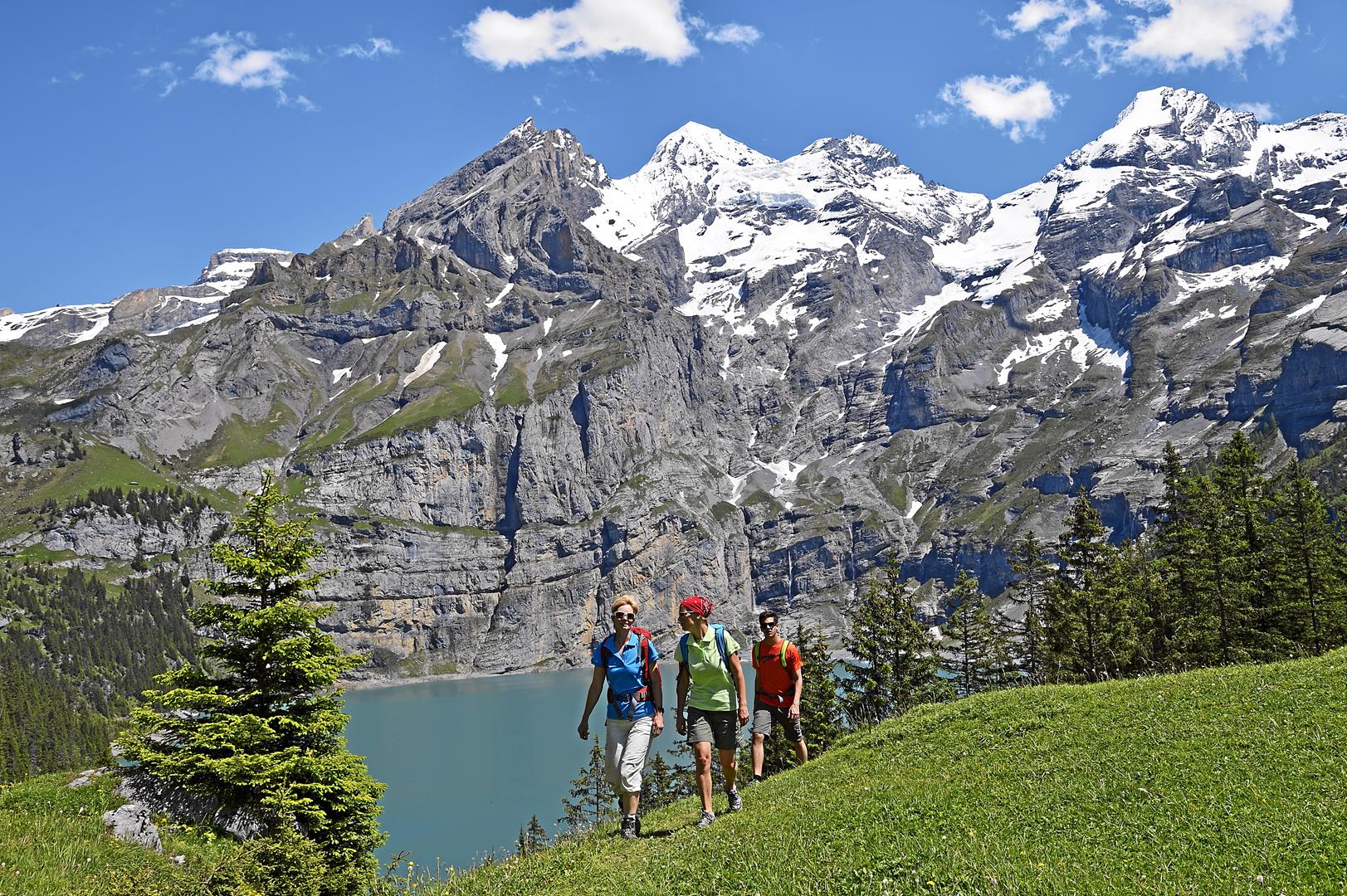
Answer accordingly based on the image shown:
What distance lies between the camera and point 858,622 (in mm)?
51781

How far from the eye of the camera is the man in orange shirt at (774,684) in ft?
52.0

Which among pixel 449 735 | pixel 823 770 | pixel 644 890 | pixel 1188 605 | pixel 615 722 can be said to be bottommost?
pixel 449 735

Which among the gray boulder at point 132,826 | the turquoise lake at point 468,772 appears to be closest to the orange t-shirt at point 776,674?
the gray boulder at point 132,826

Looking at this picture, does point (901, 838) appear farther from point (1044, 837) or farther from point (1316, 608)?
point (1316, 608)

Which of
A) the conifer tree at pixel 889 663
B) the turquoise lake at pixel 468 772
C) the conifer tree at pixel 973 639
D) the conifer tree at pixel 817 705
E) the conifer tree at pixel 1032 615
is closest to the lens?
the conifer tree at pixel 817 705

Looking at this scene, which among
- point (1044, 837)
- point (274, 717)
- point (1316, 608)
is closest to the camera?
point (1044, 837)

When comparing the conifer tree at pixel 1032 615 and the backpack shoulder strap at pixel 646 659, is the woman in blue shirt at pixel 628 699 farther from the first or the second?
the conifer tree at pixel 1032 615

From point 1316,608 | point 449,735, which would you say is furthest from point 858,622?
point 449,735

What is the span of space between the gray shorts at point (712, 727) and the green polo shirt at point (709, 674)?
94 mm

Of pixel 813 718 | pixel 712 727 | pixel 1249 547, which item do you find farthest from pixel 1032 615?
pixel 712 727

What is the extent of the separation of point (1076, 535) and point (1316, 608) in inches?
468

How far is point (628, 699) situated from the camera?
44.3 feet

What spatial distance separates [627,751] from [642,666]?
1.30 m

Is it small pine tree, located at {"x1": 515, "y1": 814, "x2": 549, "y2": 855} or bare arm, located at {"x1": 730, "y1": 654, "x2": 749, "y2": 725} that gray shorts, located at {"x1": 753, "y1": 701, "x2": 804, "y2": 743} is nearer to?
bare arm, located at {"x1": 730, "y1": 654, "x2": 749, "y2": 725}
